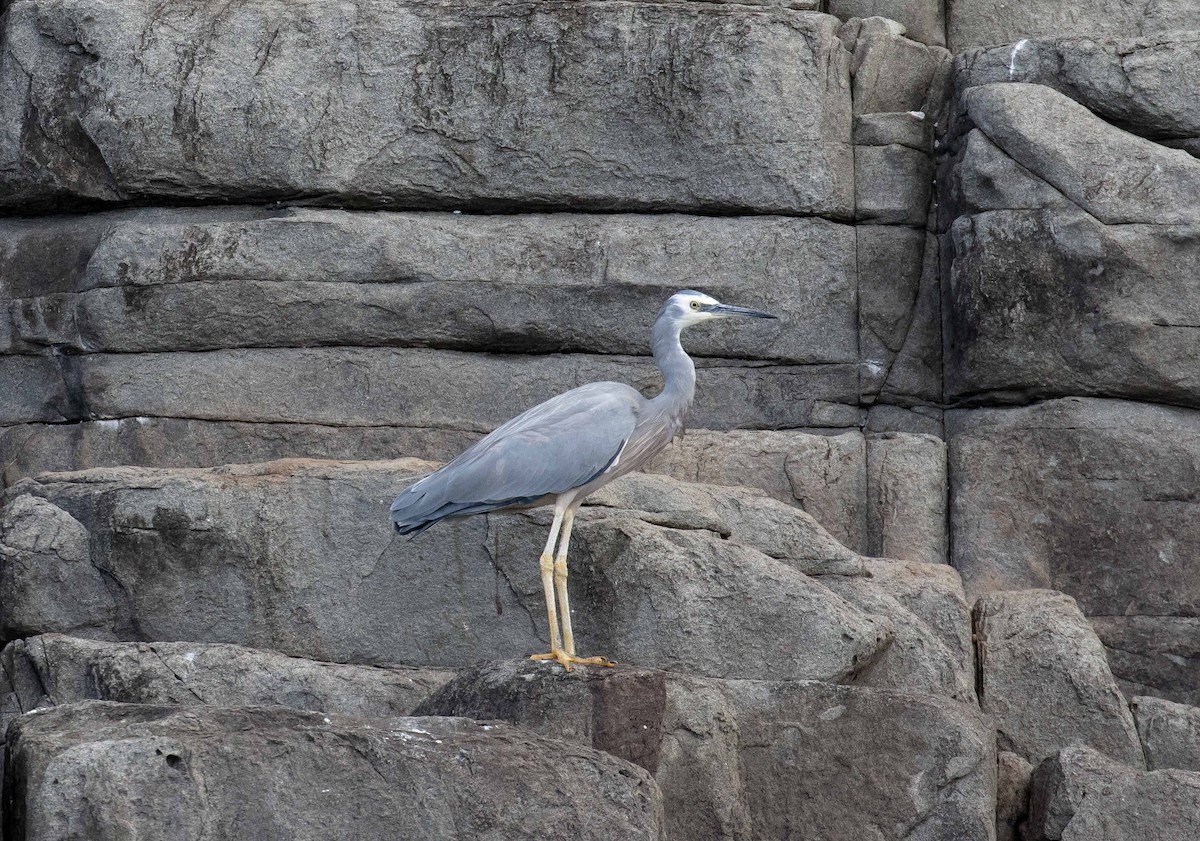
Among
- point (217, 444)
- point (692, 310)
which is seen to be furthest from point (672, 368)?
point (217, 444)

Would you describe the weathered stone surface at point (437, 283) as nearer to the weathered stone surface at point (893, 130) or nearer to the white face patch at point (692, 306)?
the weathered stone surface at point (893, 130)

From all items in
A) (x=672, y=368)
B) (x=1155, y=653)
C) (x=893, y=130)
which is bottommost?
(x=1155, y=653)

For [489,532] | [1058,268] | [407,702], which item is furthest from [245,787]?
[1058,268]

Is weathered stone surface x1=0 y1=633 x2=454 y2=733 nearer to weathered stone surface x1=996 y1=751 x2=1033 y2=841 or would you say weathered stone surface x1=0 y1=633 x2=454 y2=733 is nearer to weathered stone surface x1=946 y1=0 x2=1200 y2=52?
weathered stone surface x1=996 y1=751 x2=1033 y2=841

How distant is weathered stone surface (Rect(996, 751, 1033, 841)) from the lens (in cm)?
759

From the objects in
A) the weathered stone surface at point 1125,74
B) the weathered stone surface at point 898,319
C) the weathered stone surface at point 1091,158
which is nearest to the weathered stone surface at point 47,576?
the weathered stone surface at point 898,319

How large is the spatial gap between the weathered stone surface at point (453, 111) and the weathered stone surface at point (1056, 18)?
4.11 ft

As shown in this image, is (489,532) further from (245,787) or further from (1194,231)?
(1194,231)

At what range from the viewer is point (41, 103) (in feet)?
34.1

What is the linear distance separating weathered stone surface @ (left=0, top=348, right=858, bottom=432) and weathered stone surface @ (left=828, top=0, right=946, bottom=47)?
7.77 ft

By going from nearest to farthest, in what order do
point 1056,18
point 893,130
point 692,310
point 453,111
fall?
point 692,310 < point 453,111 < point 893,130 < point 1056,18

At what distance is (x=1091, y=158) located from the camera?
976 cm

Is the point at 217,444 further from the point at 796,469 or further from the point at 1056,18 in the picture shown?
the point at 1056,18

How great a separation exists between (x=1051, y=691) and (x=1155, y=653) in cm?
123
